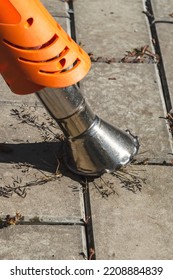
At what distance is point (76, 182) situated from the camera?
115 inches

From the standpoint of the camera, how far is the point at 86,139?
2805 millimetres

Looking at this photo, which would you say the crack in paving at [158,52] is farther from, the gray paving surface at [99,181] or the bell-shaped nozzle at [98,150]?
the bell-shaped nozzle at [98,150]

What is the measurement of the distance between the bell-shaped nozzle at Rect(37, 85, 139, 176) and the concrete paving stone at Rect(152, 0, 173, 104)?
645 millimetres

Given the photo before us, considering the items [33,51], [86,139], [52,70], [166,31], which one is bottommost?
[166,31]

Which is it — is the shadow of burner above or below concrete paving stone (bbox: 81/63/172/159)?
above

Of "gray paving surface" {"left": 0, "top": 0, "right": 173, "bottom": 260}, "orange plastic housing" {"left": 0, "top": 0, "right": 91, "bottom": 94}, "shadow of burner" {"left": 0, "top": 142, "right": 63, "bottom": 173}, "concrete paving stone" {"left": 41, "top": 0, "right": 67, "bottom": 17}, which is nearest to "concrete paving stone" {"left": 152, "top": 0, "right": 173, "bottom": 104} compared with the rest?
"gray paving surface" {"left": 0, "top": 0, "right": 173, "bottom": 260}

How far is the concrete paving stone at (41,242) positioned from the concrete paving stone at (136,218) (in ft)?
0.33

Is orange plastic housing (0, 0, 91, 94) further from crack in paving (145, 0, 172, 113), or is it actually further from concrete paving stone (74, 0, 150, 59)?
concrete paving stone (74, 0, 150, 59)

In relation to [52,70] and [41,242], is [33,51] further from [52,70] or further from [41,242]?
[41,242]

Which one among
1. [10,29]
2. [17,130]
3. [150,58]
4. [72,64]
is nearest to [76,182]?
[17,130]

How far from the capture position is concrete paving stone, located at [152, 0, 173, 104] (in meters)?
3.61

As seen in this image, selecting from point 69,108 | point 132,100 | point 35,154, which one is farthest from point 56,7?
point 69,108

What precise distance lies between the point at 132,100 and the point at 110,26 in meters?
0.72
